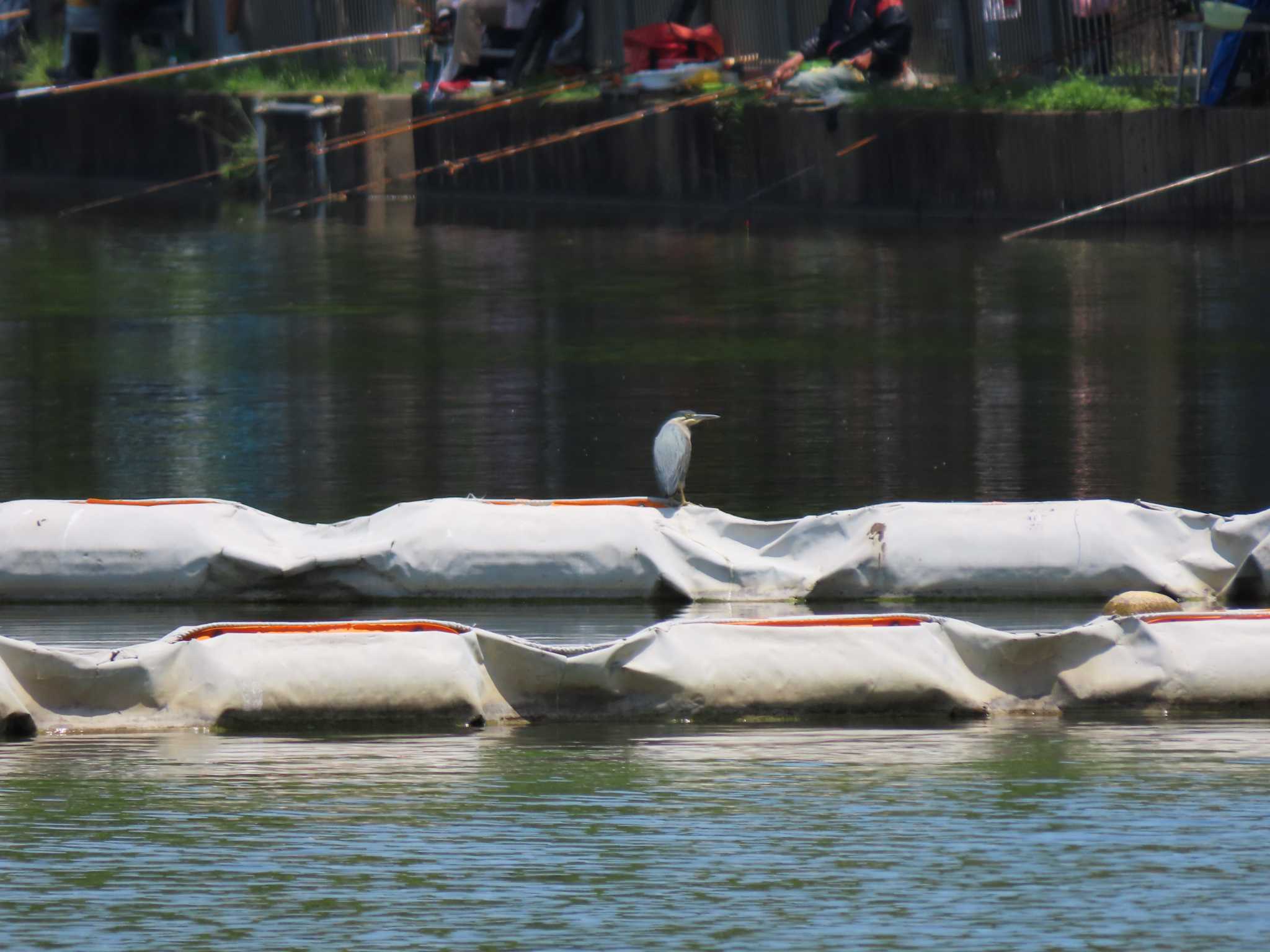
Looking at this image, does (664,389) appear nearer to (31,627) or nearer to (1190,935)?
(31,627)

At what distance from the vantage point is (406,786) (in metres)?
5.72

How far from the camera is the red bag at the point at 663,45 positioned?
86.8 feet

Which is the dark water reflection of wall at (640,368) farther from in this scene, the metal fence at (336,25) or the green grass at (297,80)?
the metal fence at (336,25)

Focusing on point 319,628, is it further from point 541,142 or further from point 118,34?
point 118,34

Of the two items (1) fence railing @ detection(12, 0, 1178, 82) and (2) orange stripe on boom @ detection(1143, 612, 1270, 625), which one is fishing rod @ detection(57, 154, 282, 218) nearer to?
(1) fence railing @ detection(12, 0, 1178, 82)

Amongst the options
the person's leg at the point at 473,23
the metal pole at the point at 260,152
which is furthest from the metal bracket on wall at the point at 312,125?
the person's leg at the point at 473,23

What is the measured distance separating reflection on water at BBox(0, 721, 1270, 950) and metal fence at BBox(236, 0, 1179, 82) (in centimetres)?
1704

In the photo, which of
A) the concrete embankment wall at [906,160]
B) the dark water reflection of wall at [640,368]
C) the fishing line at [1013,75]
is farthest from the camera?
the fishing line at [1013,75]

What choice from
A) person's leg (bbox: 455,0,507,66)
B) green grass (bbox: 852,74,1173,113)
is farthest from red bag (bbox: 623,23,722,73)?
green grass (bbox: 852,74,1173,113)

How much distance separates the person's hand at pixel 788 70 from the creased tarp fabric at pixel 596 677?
59.4 ft

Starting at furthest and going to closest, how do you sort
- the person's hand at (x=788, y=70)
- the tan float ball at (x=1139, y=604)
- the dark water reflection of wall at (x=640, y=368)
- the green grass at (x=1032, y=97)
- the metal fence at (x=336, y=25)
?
the metal fence at (x=336, y=25) < the person's hand at (x=788, y=70) < the green grass at (x=1032, y=97) < the dark water reflection of wall at (x=640, y=368) < the tan float ball at (x=1139, y=604)

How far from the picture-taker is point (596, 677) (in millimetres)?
6445

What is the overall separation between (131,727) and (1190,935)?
2.81 meters

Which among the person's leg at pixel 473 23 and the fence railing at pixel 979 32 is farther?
the person's leg at pixel 473 23
